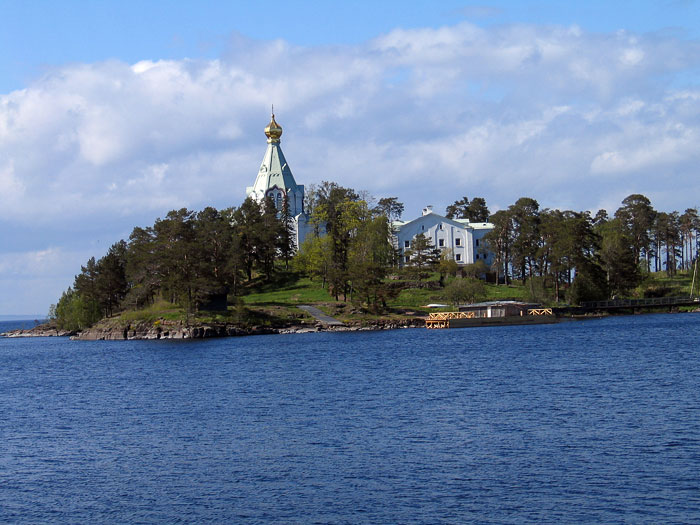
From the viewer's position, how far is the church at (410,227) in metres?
140

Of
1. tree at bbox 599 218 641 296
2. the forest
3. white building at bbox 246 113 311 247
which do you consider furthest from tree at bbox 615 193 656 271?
white building at bbox 246 113 311 247

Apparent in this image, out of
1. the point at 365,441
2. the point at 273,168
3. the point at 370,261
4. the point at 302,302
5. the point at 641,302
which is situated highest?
the point at 273,168

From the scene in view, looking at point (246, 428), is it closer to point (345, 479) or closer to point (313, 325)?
point (345, 479)

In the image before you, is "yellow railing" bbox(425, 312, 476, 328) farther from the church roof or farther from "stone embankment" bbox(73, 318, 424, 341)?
the church roof

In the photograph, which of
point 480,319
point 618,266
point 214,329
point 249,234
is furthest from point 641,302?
point 214,329

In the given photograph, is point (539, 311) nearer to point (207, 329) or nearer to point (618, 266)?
point (618, 266)

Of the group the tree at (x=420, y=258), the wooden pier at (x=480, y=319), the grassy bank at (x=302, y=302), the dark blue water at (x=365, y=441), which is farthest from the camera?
the tree at (x=420, y=258)

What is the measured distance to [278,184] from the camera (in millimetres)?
142125

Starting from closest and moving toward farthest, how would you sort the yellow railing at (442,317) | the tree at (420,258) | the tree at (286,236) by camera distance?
the yellow railing at (442,317) → the tree at (286,236) → the tree at (420,258)

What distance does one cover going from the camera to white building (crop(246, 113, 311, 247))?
14100 centimetres

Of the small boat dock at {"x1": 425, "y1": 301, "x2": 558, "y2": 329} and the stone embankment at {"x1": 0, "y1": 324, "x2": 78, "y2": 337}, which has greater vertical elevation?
the small boat dock at {"x1": 425, "y1": 301, "x2": 558, "y2": 329}

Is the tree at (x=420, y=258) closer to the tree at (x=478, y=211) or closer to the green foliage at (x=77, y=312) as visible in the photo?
the tree at (x=478, y=211)

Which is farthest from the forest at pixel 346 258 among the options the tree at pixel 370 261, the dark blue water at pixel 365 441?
the dark blue water at pixel 365 441

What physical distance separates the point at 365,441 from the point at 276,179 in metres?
114
